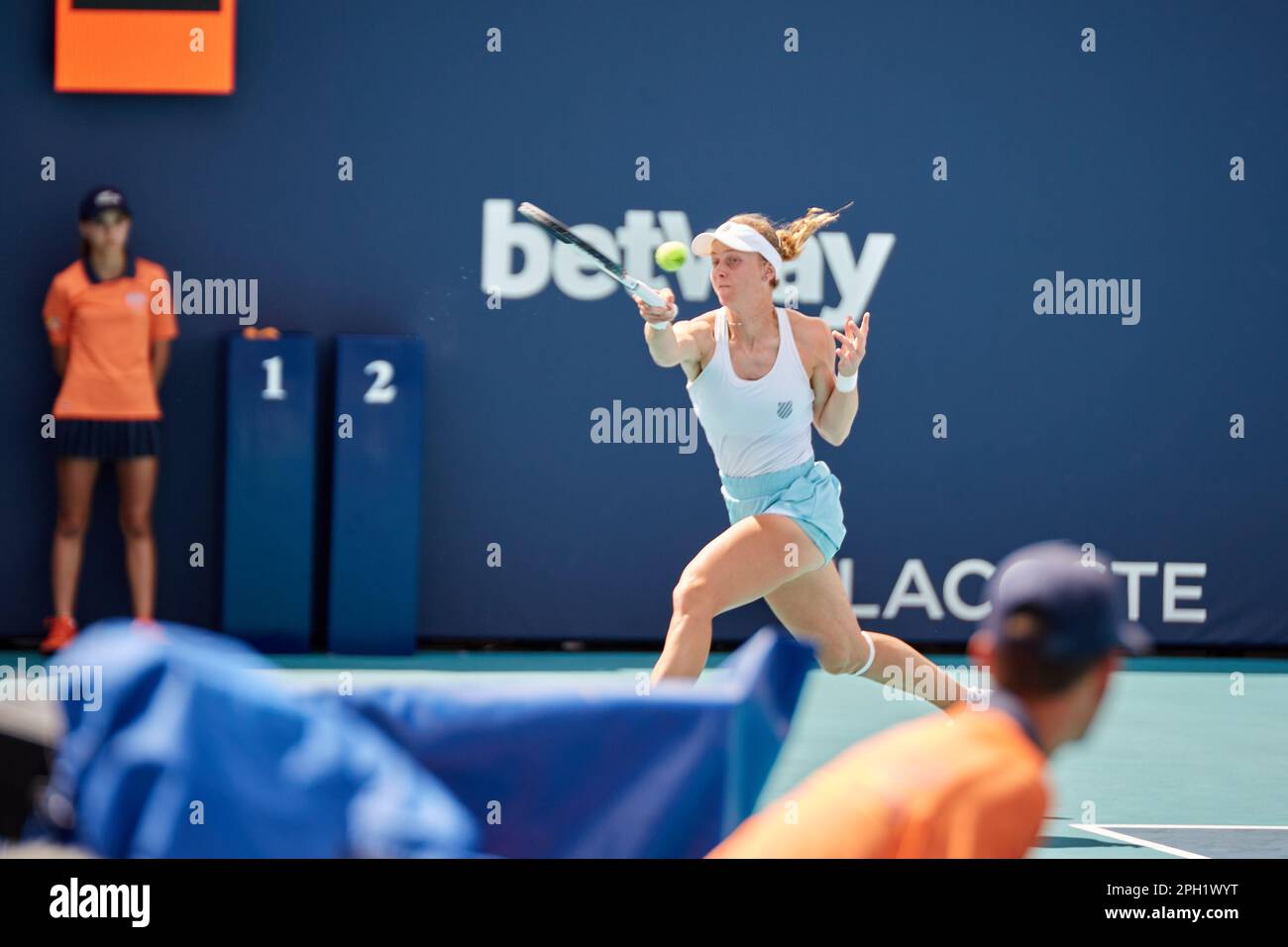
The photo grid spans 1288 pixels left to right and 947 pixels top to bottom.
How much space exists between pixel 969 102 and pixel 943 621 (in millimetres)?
3022

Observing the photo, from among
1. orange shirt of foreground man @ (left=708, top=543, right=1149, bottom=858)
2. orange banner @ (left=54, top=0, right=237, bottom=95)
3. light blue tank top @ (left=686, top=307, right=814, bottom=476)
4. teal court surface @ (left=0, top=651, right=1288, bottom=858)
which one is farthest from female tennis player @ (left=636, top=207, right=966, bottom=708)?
orange banner @ (left=54, top=0, right=237, bottom=95)

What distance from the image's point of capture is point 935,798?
87.7 inches

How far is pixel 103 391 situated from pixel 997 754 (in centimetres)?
838

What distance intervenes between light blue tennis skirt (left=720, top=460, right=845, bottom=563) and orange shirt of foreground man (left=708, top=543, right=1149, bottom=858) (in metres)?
3.76

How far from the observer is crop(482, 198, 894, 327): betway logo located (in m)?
10.4

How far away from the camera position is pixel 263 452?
10094 millimetres

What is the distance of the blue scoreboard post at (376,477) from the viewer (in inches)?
398

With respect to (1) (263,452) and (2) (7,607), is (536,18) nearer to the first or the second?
(1) (263,452)

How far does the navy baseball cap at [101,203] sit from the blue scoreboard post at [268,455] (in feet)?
3.13
